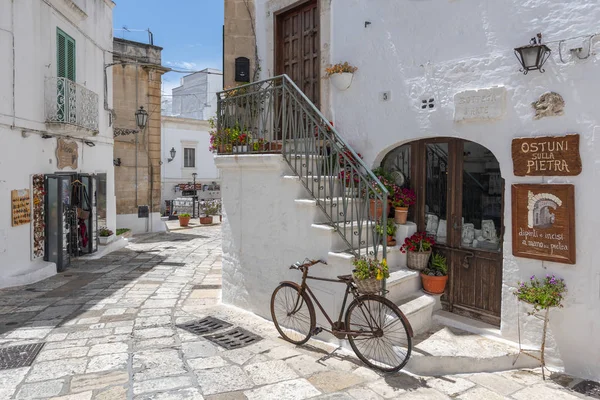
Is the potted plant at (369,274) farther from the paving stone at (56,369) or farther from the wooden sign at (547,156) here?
the paving stone at (56,369)

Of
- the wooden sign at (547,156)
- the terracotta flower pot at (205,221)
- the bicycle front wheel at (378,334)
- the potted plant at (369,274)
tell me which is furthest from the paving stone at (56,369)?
the terracotta flower pot at (205,221)

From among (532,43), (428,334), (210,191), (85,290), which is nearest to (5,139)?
(85,290)

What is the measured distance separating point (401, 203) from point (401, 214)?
0.52 ft

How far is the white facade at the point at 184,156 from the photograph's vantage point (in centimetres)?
3062

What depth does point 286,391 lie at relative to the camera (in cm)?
384

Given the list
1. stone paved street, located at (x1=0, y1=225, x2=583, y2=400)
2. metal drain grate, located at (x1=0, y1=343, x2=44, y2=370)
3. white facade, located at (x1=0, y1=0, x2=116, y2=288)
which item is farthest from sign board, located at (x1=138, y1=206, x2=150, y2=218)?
metal drain grate, located at (x1=0, y1=343, x2=44, y2=370)

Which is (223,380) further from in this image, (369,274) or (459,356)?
(459,356)

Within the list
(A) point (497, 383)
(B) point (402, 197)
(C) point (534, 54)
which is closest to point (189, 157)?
(B) point (402, 197)

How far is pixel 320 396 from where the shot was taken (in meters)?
3.76

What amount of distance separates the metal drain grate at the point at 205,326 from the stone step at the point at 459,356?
2604mm

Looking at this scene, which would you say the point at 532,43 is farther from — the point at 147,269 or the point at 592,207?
the point at 147,269

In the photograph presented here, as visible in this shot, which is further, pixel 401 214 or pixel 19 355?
pixel 401 214

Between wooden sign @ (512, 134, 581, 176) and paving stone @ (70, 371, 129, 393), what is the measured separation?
4796 millimetres

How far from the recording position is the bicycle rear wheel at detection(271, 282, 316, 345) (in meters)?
4.93
